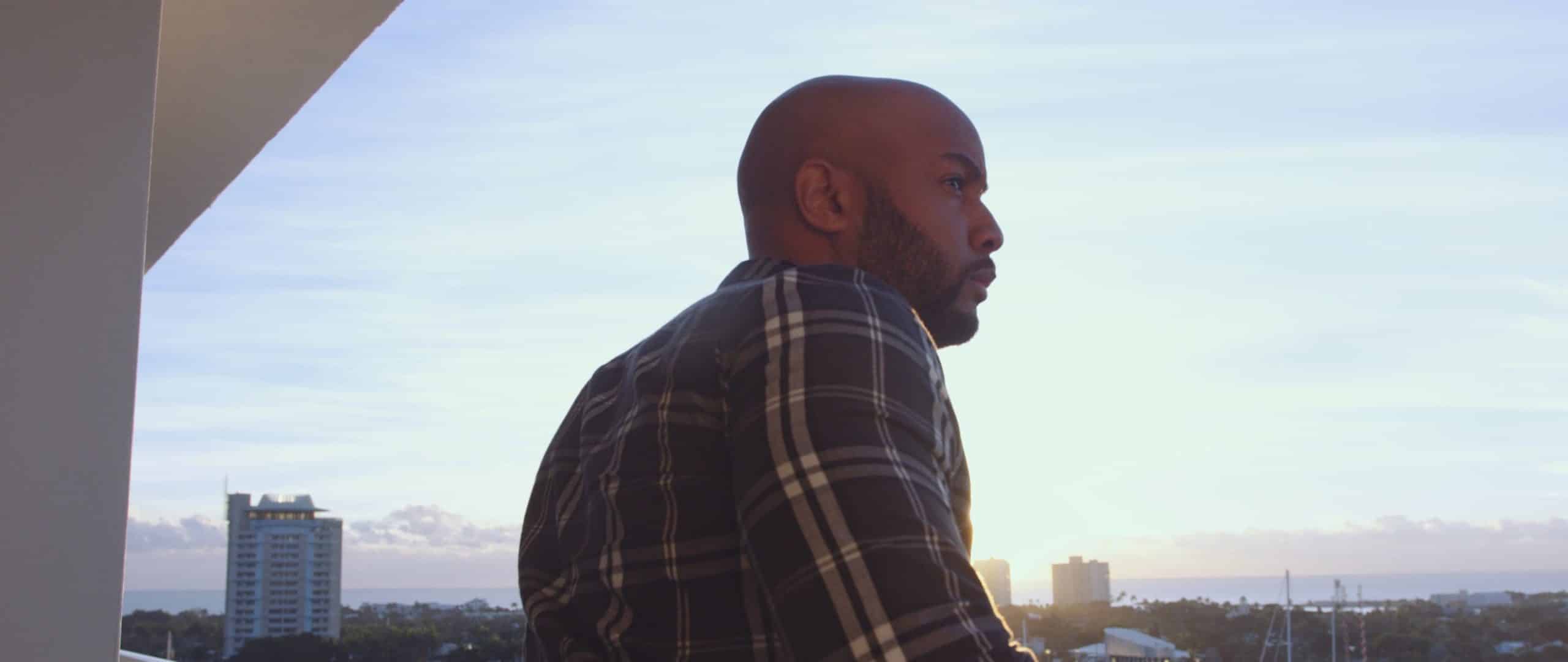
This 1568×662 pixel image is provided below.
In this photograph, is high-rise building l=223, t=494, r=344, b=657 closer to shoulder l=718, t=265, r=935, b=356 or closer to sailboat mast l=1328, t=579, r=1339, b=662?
sailboat mast l=1328, t=579, r=1339, b=662

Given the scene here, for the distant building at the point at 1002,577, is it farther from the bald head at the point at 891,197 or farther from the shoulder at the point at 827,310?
the shoulder at the point at 827,310

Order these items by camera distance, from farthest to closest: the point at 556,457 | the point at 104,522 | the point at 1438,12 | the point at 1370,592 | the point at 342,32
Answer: the point at 1438,12 → the point at 1370,592 → the point at 342,32 → the point at 104,522 → the point at 556,457

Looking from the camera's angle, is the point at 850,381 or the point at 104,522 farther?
the point at 104,522

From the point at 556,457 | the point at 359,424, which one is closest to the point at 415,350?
the point at 359,424

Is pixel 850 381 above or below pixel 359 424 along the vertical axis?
below

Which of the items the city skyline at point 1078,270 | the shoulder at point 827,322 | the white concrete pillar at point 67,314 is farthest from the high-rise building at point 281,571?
the shoulder at point 827,322

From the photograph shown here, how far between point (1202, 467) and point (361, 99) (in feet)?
21.3

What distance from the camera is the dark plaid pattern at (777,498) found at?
1.55 ft

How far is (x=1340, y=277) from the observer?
551 inches

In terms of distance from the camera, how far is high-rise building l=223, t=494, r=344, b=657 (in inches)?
237

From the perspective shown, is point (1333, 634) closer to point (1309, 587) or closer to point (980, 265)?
point (1309, 587)

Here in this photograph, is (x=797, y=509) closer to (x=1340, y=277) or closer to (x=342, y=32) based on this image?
(x=342, y=32)

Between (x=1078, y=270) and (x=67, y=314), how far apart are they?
432 inches

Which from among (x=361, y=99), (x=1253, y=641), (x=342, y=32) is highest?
(x=361, y=99)
